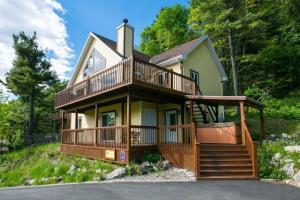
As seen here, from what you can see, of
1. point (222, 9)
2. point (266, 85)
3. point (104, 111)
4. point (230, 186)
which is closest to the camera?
point (230, 186)

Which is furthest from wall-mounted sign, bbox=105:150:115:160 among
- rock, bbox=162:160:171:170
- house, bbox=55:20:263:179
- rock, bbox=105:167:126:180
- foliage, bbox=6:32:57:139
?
foliage, bbox=6:32:57:139

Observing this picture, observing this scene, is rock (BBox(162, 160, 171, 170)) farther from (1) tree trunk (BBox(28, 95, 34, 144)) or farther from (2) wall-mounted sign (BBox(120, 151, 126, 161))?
(1) tree trunk (BBox(28, 95, 34, 144))

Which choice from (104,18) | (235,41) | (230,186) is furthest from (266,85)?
(230,186)

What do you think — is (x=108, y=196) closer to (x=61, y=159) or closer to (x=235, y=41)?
(x=61, y=159)

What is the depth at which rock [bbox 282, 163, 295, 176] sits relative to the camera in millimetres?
10209

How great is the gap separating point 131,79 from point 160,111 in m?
5.71

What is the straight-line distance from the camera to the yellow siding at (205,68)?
18.9m

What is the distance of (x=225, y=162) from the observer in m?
11.3

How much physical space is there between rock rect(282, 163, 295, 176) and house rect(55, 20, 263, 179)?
1.15 m

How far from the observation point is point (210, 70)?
2103cm

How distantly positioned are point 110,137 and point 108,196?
21.7 feet

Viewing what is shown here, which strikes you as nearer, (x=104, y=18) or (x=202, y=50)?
(x=104, y=18)

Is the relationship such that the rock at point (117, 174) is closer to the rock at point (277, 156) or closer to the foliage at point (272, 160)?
the foliage at point (272, 160)

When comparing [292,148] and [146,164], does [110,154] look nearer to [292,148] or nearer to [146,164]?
[146,164]
